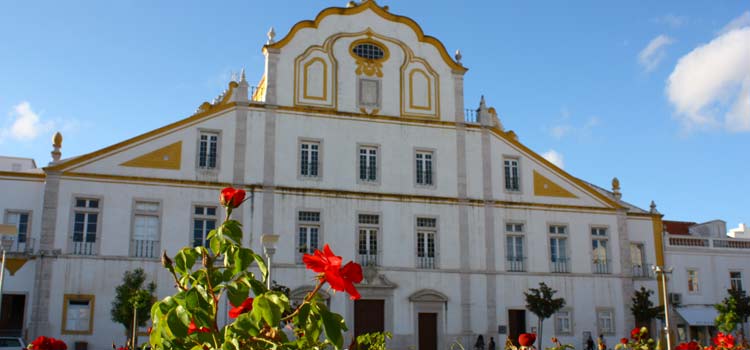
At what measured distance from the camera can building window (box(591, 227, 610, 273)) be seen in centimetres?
3278

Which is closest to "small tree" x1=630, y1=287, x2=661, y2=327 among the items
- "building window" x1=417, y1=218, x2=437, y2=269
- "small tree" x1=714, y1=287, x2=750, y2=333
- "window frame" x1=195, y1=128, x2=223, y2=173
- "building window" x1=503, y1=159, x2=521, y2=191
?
"small tree" x1=714, y1=287, x2=750, y2=333

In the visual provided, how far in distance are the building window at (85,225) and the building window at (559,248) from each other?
59.2 ft

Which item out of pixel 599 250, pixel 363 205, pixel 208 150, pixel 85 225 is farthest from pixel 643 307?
pixel 85 225

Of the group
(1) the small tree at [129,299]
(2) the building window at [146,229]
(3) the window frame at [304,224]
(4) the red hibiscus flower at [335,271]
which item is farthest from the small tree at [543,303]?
(4) the red hibiscus flower at [335,271]

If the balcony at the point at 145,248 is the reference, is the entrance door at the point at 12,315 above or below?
below

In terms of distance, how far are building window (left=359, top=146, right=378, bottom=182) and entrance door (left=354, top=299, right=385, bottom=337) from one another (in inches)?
192

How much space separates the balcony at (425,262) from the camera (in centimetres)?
3042

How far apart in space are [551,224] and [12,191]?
68.9 ft

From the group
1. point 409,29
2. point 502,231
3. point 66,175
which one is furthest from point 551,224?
point 66,175

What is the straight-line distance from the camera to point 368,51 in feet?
106

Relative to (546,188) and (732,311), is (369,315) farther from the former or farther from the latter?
(732,311)

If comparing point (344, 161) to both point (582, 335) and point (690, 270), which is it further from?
point (690, 270)

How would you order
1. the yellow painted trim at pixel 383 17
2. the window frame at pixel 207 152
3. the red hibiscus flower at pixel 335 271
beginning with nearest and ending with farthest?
the red hibiscus flower at pixel 335 271, the window frame at pixel 207 152, the yellow painted trim at pixel 383 17

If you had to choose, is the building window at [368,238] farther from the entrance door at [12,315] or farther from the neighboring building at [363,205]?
the entrance door at [12,315]
